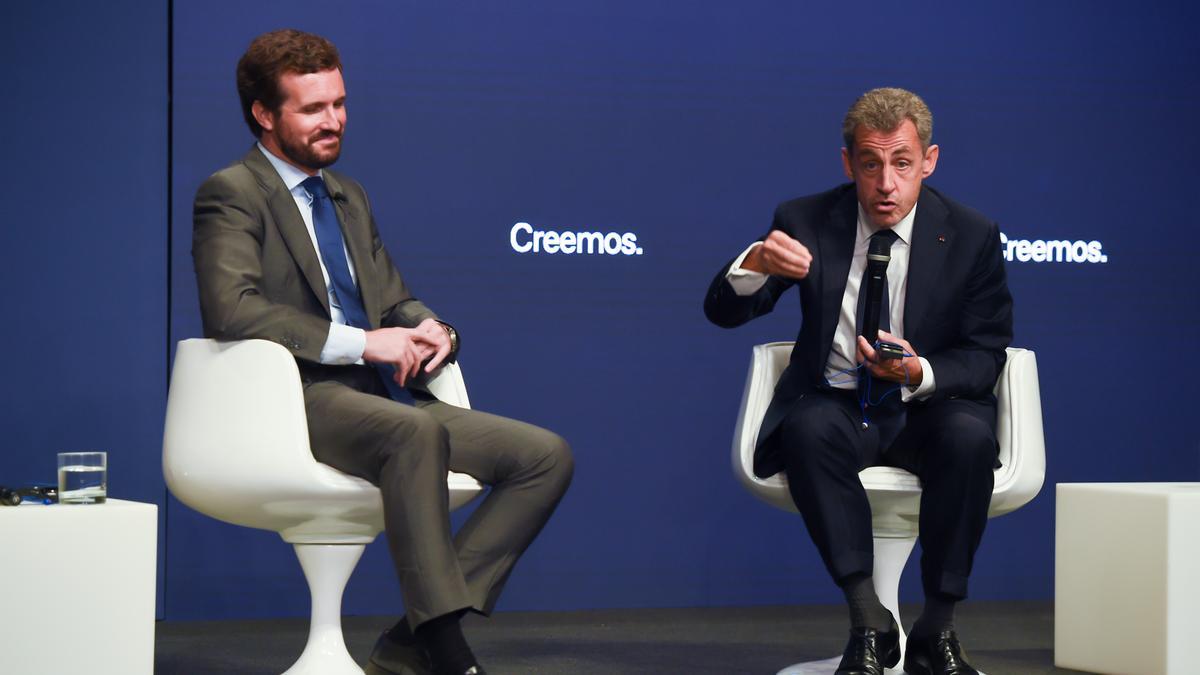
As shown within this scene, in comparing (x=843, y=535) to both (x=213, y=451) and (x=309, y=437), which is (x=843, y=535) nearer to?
(x=309, y=437)

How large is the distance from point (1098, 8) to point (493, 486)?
2.79 metres

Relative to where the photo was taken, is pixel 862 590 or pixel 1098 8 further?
pixel 1098 8

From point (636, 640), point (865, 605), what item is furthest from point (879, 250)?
point (636, 640)

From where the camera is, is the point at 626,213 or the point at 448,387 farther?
the point at 626,213

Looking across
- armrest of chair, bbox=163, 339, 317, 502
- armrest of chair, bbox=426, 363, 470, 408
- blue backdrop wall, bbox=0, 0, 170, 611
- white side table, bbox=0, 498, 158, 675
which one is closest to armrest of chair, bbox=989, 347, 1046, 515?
armrest of chair, bbox=426, 363, 470, 408

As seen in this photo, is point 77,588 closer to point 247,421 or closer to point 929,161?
point 247,421

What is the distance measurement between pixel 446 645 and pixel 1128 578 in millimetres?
1532

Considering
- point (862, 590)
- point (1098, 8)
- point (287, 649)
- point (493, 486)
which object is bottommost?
point (287, 649)

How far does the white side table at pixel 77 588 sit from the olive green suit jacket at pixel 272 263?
420mm

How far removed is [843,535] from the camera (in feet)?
9.36

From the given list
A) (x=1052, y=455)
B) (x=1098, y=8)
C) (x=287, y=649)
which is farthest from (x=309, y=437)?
(x=1098, y=8)

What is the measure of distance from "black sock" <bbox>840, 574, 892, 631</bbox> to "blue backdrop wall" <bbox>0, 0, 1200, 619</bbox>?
4.66 ft

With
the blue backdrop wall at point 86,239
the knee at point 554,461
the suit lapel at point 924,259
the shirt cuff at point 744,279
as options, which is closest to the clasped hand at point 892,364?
the suit lapel at point 924,259

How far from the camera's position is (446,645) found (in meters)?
2.60
